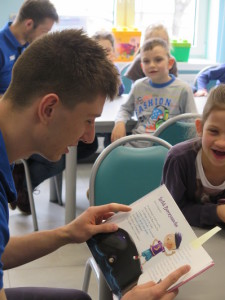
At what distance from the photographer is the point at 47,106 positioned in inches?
42.8

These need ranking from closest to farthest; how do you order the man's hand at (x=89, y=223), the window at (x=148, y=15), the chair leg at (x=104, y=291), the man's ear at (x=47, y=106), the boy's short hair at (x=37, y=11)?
1. the man's ear at (x=47, y=106)
2. the man's hand at (x=89, y=223)
3. the chair leg at (x=104, y=291)
4. the boy's short hair at (x=37, y=11)
5. the window at (x=148, y=15)

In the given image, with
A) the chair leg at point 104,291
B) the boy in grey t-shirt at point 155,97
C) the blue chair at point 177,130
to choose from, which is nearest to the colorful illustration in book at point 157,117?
the boy in grey t-shirt at point 155,97

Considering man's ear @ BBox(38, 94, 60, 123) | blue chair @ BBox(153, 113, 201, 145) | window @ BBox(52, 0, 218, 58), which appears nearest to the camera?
man's ear @ BBox(38, 94, 60, 123)

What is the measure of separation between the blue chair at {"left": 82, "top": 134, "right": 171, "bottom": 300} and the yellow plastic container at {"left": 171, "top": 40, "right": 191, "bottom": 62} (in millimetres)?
3324

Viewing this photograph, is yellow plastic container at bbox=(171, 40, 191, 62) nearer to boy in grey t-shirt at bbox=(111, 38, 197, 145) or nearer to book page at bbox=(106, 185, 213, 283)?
boy in grey t-shirt at bbox=(111, 38, 197, 145)

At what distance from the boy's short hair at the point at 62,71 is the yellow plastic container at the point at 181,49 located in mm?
4015

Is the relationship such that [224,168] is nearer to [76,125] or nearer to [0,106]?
[76,125]

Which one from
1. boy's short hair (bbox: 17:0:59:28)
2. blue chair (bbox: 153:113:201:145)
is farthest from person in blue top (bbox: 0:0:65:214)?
blue chair (bbox: 153:113:201:145)

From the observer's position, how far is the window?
504 cm

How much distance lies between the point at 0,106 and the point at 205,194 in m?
0.79

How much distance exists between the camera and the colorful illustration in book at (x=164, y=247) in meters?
1.14

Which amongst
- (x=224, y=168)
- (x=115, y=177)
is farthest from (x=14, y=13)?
(x=224, y=168)

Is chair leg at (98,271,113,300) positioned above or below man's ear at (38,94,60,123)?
below

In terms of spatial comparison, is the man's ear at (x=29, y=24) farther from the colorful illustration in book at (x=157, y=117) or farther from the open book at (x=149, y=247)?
the open book at (x=149, y=247)
